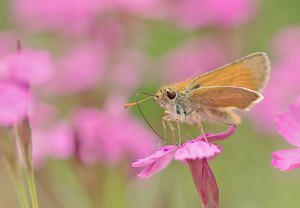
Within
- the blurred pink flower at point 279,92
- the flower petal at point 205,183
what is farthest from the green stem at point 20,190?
the blurred pink flower at point 279,92

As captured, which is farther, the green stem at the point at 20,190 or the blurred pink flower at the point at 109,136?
the blurred pink flower at the point at 109,136

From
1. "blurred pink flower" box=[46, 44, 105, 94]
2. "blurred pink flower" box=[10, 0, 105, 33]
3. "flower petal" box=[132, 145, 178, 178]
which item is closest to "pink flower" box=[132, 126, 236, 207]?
"flower petal" box=[132, 145, 178, 178]

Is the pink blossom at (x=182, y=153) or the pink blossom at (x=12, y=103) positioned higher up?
the pink blossom at (x=12, y=103)

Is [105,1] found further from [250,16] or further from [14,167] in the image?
[14,167]

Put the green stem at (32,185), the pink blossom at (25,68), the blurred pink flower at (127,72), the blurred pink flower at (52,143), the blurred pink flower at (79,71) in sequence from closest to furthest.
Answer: the green stem at (32,185), the pink blossom at (25,68), the blurred pink flower at (52,143), the blurred pink flower at (79,71), the blurred pink flower at (127,72)

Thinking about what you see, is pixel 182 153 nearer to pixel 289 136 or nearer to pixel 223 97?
pixel 289 136

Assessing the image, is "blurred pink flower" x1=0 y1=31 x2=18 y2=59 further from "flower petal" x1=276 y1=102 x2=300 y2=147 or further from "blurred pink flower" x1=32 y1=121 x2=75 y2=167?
"flower petal" x1=276 y1=102 x2=300 y2=147

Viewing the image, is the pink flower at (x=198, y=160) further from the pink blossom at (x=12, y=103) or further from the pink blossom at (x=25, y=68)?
the pink blossom at (x=25, y=68)
